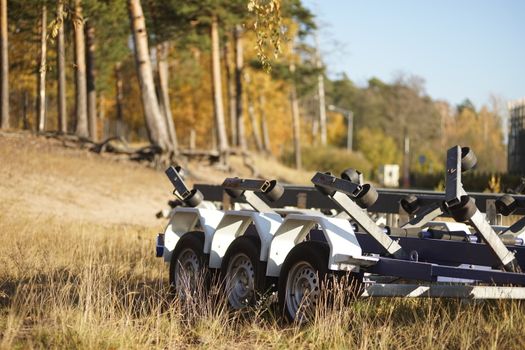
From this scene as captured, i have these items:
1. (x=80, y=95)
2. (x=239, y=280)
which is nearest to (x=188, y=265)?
(x=239, y=280)

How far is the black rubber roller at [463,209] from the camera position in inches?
307

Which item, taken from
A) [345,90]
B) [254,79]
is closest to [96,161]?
[254,79]

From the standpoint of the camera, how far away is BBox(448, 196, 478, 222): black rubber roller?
779 cm

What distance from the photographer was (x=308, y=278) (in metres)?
8.91

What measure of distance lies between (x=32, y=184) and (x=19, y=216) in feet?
25.7

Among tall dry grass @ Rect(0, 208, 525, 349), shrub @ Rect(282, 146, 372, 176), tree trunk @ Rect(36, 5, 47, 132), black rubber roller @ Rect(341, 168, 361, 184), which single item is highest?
tree trunk @ Rect(36, 5, 47, 132)

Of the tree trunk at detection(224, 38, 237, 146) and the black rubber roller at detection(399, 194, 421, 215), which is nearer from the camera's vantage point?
the black rubber roller at detection(399, 194, 421, 215)

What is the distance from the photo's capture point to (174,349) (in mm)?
8094

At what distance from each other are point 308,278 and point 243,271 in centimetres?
123

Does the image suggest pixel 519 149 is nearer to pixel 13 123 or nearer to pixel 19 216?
pixel 13 123

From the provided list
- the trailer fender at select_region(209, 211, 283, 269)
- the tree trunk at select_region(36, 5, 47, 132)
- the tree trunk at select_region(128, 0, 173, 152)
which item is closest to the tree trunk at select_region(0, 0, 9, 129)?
the tree trunk at select_region(36, 5, 47, 132)

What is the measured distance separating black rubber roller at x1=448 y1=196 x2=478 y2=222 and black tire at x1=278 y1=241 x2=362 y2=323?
1063 mm

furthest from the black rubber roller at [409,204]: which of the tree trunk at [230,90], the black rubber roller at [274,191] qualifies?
the tree trunk at [230,90]

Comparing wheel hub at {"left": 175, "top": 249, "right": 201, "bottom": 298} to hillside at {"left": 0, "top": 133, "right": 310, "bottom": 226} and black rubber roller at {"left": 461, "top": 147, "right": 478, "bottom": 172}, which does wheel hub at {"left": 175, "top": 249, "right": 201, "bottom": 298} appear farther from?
hillside at {"left": 0, "top": 133, "right": 310, "bottom": 226}
